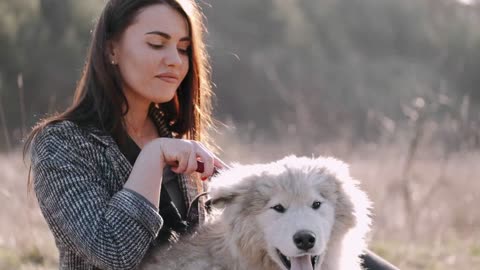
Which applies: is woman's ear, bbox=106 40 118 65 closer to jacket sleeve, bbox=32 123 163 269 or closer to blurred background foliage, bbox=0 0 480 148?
jacket sleeve, bbox=32 123 163 269

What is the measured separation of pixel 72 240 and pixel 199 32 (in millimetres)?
1185

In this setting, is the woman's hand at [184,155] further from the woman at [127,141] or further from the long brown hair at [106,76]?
the long brown hair at [106,76]

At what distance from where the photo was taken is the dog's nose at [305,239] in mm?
2658

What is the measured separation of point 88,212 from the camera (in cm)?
262

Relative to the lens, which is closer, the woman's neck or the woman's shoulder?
the woman's shoulder

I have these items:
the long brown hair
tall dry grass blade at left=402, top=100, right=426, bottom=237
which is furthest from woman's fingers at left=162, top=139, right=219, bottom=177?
tall dry grass blade at left=402, top=100, right=426, bottom=237

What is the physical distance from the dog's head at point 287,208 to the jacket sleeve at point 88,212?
14.4 inches

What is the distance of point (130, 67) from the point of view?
3076mm

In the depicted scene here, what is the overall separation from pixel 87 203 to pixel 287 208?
0.77m

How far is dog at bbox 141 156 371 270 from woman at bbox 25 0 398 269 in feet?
0.41

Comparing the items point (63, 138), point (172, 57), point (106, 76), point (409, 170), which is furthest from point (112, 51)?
point (409, 170)

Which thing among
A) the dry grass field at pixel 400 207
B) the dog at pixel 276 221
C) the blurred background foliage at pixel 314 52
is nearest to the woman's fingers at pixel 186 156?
the dog at pixel 276 221

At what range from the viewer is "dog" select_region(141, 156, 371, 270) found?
278 centimetres

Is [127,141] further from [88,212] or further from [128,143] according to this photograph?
[88,212]
